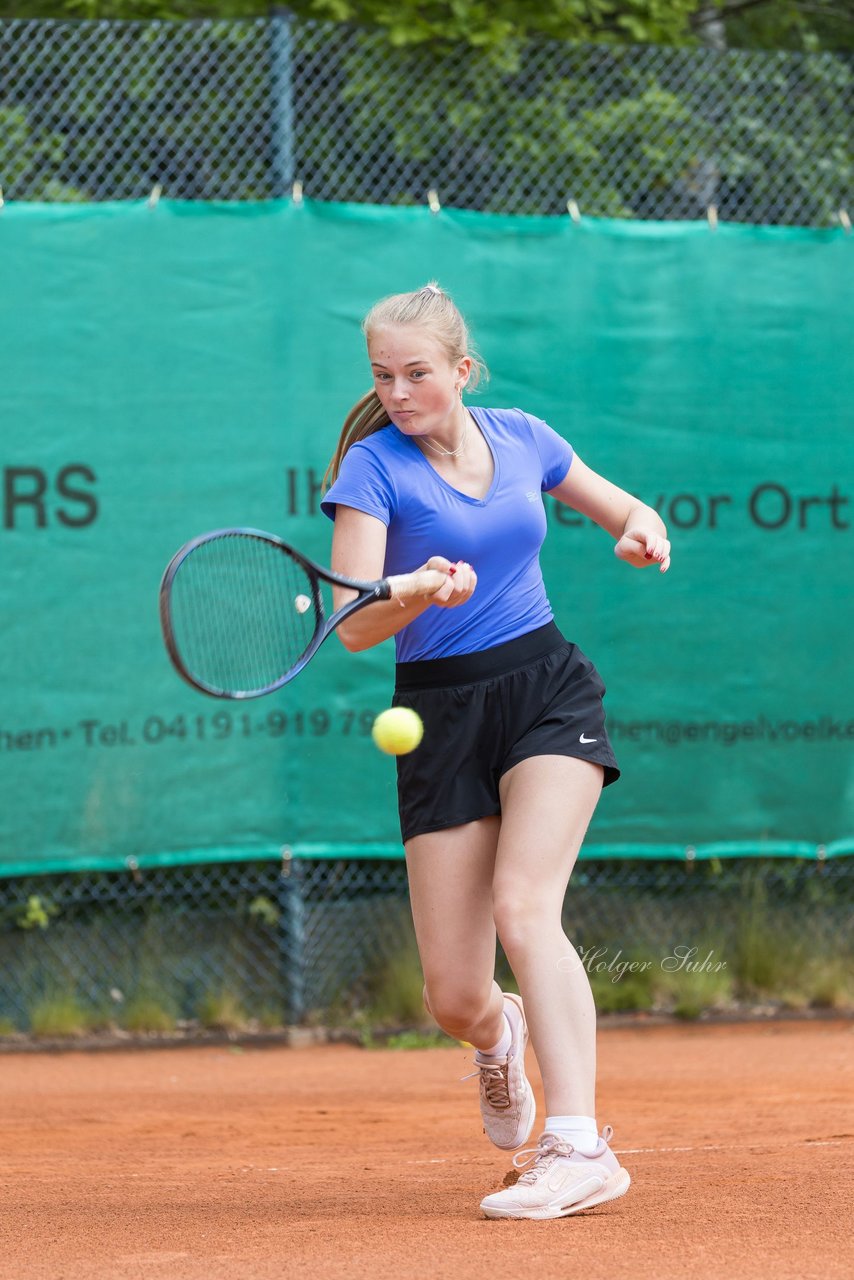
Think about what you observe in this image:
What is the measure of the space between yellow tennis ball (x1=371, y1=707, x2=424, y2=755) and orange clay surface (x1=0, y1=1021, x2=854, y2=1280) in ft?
2.87

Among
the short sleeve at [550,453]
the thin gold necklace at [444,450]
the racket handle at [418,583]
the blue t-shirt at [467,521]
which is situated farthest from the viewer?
the short sleeve at [550,453]

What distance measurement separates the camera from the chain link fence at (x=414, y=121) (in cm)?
593

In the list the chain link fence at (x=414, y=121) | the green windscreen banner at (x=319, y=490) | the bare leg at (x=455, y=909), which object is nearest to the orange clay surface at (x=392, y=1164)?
the bare leg at (x=455, y=909)

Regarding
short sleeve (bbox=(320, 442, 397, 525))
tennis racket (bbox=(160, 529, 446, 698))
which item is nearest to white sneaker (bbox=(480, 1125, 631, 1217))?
short sleeve (bbox=(320, 442, 397, 525))

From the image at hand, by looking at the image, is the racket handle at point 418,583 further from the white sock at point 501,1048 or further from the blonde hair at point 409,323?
the white sock at point 501,1048

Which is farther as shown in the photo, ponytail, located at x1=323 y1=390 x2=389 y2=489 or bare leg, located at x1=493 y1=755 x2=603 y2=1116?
ponytail, located at x1=323 y1=390 x2=389 y2=489

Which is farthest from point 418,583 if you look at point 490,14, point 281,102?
point 490,14

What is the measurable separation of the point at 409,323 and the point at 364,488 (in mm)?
327

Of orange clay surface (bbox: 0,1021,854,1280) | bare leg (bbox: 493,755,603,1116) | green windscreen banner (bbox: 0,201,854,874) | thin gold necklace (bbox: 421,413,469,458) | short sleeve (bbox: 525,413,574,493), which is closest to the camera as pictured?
orange clay surface (bbox: 0,1021,854,1280)

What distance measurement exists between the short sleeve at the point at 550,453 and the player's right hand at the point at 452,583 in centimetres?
52

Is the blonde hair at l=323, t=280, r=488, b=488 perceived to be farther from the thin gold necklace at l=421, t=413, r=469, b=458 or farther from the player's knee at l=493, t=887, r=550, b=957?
the player's knee at l=493, t=887, r=550, b=957

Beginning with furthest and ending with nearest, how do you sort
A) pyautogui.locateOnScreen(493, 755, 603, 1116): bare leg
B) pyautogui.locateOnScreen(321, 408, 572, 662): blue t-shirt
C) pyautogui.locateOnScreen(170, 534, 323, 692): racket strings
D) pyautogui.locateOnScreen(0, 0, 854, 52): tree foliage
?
pyautogui.locateOnScreen(0, 0, 854, 52): tree foliage < pyautogui.locateOnScreen(170, 534, 323, 692): racket strings < pyautogui.locateOnScreen(321, 408, 572, 662): blue t-shirt < pyautogui.locateOnScreen(493, 755, 603, 1116): bare leg

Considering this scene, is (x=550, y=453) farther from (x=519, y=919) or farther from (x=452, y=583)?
(x=519, y=919)

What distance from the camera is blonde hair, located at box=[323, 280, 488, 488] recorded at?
315 cm
